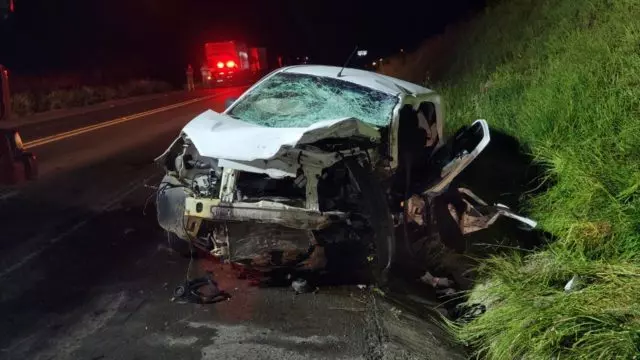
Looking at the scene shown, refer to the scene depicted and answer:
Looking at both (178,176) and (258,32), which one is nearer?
(178,176)

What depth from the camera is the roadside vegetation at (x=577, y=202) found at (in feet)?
10.7

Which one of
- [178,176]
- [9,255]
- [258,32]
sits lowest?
[9,255]

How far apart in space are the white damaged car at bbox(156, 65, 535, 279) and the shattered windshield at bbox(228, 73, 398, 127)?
0.04 metres

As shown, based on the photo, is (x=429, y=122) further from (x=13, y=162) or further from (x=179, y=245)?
(x=13, y=162)

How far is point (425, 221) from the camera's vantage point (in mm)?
5445

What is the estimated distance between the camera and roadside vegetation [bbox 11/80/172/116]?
1931cm

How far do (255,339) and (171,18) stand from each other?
5920 centimetres

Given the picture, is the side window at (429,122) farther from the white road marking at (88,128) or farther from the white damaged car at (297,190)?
the white road marking at (88,128)

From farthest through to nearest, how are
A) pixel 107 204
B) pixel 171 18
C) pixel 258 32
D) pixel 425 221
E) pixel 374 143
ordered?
pixel 258 32
pixel 171 18
pixel 107 204
pixel 425 221
pixel 374 143

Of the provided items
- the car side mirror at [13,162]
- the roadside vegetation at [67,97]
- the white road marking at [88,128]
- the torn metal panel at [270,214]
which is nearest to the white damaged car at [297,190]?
the torn metal panel at [270,214]

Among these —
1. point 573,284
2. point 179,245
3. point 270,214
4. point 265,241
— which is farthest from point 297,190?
point 573,284

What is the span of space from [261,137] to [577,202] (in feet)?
8.51

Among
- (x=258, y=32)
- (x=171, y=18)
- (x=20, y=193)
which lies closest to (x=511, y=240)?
(x=20, y=193)

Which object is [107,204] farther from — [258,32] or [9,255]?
[258,32]
